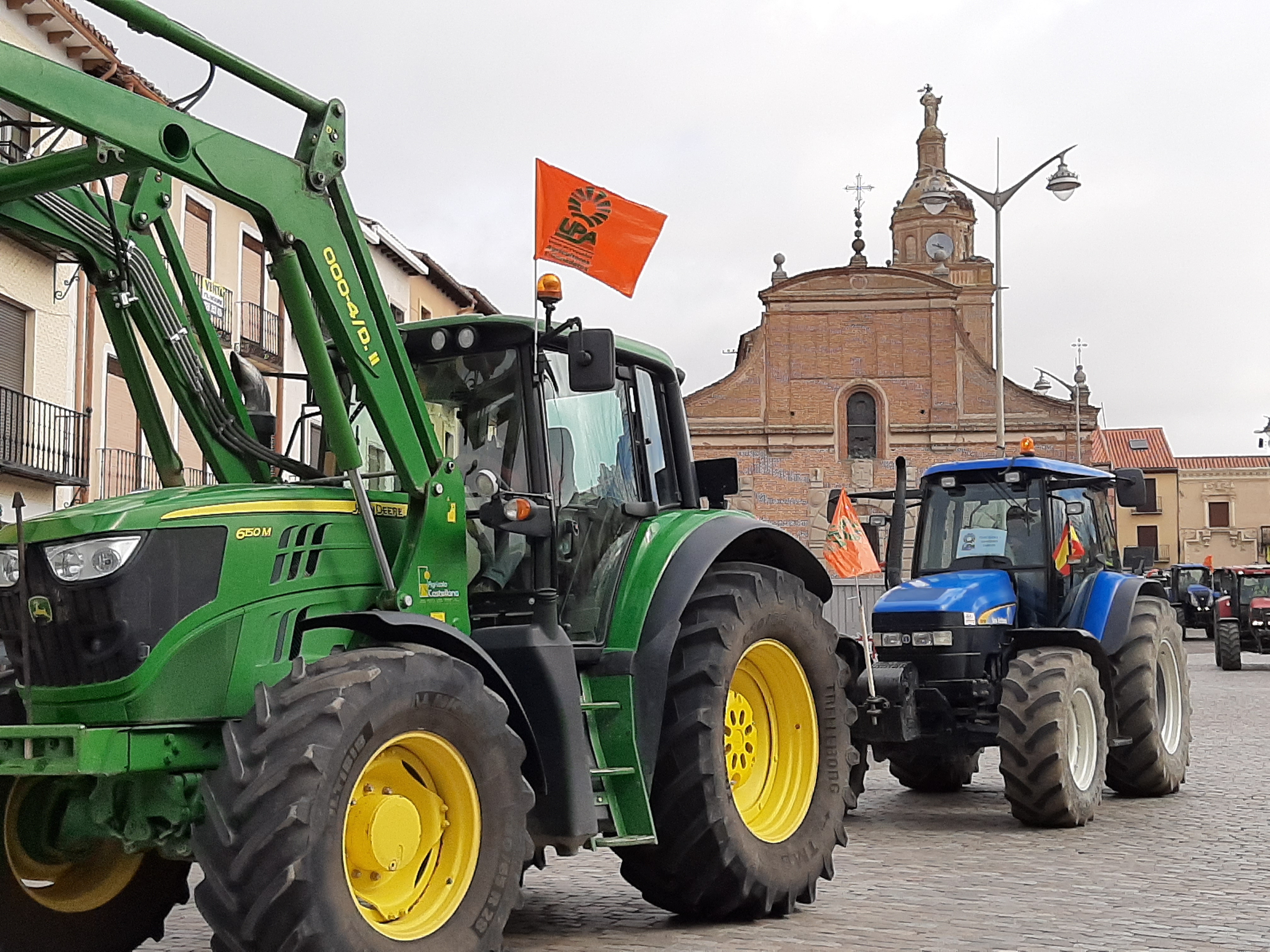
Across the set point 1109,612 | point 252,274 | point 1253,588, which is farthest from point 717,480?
point 1253,588

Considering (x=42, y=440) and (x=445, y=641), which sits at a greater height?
(x=42, y=440)

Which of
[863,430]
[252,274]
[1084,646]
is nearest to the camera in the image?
[1084,646]

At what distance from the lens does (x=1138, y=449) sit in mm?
86688

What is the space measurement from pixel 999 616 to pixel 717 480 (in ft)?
14.3

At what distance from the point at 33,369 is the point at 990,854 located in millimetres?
16397

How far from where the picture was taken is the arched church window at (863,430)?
2215 inches

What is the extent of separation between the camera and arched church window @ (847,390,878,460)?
5625cm

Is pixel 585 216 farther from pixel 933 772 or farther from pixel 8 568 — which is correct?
pixel 933 772

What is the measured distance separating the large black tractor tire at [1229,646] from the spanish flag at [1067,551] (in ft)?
75.3

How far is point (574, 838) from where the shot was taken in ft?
20.8

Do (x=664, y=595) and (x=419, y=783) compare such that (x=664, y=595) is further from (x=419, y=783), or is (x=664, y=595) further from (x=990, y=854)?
(x=990, y=854)

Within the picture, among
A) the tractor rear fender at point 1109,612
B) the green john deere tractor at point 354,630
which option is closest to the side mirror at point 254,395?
the green john deere tractor at point 354,630

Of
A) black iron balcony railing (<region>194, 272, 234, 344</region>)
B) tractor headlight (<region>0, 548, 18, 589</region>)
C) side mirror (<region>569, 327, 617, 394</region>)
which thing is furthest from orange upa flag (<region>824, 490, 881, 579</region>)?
tractor headlight (<region>0, 548, 18, 589</region>)

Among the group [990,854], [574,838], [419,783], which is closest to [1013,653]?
[990,854]
